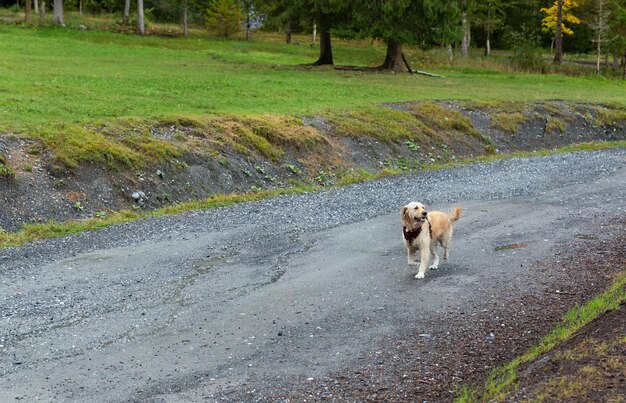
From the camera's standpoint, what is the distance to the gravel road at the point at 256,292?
839 cm

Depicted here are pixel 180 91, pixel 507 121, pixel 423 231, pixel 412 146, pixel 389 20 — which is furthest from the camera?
pixel 389 20

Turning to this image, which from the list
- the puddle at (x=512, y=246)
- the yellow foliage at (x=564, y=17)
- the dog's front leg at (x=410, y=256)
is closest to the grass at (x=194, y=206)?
the dog's front leg at (x=410, y=256)

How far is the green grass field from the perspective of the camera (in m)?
23.5

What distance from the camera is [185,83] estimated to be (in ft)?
101

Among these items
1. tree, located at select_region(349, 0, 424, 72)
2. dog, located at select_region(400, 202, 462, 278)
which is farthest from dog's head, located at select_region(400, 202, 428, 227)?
tree, located at select_region(349, 0, 424, 72)

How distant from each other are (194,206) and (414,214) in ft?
26.8

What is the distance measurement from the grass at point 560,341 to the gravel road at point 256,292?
0.45 meters

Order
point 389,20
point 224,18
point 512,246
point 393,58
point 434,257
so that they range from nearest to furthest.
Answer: point 434,257 → point 512,246 → point 389,20 → point 393,58 → point 224,18

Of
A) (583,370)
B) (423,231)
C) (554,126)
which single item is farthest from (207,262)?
(554,126)

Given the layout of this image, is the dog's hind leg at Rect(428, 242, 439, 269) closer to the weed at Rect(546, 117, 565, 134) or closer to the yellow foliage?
the weed at Rect(546, 117, 565, 134)

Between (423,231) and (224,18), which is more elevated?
(224,18)

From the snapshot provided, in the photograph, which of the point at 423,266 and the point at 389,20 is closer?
the point at 423,266

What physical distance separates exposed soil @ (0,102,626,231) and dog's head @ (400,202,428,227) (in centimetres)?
801

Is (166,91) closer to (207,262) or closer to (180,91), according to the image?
(180,91)
